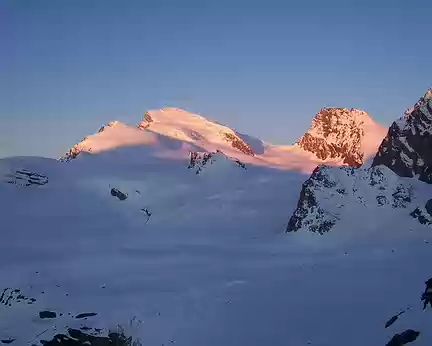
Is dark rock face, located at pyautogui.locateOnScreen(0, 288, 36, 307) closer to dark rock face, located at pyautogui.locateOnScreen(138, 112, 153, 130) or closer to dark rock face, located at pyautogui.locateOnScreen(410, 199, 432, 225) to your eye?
dark rock face, located at pyautogui.locateOnScreen(410, 199, 432, 225)

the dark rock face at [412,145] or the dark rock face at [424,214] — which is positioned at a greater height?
the dark rock face at [412,145]

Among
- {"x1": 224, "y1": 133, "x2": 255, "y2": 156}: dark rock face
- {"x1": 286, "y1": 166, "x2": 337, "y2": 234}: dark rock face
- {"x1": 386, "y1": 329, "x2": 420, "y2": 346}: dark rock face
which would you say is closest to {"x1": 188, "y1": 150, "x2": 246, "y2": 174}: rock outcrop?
{"x1": 224, "y1": 133, "x2": 255, "y2": 156}: dark rock face

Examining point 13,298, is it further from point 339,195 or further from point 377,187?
point 377,187

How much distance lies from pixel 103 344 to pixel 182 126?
80.1 m

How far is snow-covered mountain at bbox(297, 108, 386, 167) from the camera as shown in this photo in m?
95.7

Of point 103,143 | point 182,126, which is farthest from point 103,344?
point 182,126

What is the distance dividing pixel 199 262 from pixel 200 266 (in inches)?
50.8

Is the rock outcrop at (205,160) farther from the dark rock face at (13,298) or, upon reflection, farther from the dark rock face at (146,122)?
the dark rock face at (13,298)

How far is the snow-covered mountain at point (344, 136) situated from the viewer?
95.7 meters

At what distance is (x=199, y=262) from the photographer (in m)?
43.4

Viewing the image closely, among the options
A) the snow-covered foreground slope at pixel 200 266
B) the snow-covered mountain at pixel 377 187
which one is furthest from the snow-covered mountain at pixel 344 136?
the snow-covered mountain at pixel 377 187

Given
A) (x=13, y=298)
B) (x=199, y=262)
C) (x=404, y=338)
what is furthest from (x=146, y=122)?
(x=404, y=338)

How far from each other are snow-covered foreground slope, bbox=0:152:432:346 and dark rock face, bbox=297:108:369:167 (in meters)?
29.8

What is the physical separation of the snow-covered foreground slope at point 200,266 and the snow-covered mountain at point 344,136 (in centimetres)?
2815
